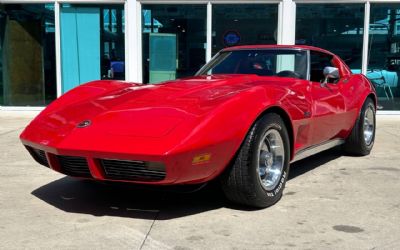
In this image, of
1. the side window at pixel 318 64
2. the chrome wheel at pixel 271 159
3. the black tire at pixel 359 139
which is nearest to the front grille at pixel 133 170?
the chrome wheel at pixel 271 159

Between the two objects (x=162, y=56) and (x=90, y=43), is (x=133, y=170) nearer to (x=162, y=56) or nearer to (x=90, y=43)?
(x=162, y=56)

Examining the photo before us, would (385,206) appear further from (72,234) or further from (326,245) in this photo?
(72,234)

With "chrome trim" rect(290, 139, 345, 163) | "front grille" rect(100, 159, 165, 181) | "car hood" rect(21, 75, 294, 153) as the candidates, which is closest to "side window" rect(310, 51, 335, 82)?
"chrome trim" rect(290, 139, 345, 163)

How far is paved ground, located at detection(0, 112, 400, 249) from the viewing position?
301 centimetres

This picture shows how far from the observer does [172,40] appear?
10.7 meters

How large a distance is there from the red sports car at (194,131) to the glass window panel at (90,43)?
6.16m

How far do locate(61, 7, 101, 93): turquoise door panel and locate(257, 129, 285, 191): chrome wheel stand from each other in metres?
7.59

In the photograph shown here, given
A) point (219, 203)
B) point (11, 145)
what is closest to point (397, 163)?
point (219, 203)

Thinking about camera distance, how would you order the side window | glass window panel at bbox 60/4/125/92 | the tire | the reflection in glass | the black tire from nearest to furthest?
the tire < the side window < the black tire < glass window panel at bbox 60/4/125/92 < the reflection in glass

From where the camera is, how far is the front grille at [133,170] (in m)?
3.10

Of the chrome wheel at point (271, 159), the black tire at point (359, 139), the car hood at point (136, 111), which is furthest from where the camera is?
the black tire at point (359, 139)

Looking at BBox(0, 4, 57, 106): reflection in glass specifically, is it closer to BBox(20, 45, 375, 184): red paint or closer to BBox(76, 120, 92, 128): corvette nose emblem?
BBox(20, 45, 375, 184): red paint

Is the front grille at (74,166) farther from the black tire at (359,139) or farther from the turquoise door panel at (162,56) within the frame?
the turquoise door panel at (162,56)

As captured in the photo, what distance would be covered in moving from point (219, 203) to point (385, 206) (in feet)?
4.27
